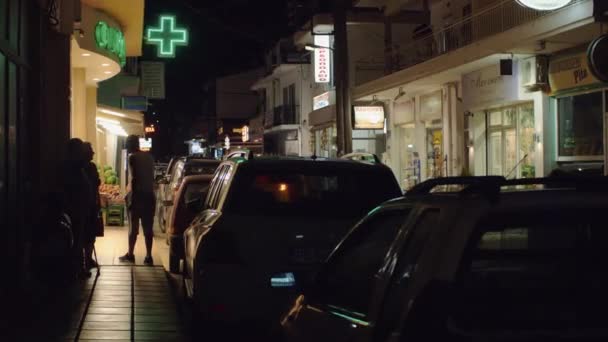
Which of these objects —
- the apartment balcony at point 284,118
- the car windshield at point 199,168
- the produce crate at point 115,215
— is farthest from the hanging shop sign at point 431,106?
the apartment balcony at point 284,118

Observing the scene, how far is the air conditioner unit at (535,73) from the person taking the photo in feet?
61.3

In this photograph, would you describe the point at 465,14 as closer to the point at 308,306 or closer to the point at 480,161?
the point at 480,161

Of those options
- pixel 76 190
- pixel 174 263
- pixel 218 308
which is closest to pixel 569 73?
pixel 174 263

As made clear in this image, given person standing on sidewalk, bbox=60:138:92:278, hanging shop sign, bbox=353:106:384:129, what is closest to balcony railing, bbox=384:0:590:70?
hanging shop sign, bbox=353:106:384:129

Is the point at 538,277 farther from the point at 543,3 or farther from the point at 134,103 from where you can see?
the point at 134,103

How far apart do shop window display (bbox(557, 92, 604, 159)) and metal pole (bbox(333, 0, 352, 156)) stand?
532 cm

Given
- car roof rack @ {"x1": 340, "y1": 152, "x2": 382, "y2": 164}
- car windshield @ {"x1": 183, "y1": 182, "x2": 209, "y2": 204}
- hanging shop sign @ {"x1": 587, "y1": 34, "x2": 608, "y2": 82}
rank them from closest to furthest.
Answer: car roof rack @ {"x1": 340, "y1": 152, "x2": 382, "y2": 164} < hanging shop sign @ {"x1": 587, "y1": 34, "x2": 608, "y2": 82} < car windshield @ {"x1": 183, "y1": 182, "x2": 209, "y2": 204}

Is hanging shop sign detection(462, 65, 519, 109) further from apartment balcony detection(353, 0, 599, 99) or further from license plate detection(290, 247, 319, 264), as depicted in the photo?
license plate detection(290, 247, 319, 264)

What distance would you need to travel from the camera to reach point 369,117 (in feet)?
92.7

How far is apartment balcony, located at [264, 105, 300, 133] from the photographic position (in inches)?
2009

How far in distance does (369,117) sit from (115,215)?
35.1ft

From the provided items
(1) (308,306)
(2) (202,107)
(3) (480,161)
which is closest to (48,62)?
(1) (308,306)

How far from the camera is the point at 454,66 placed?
21.2m

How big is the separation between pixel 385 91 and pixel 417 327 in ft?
81.5
